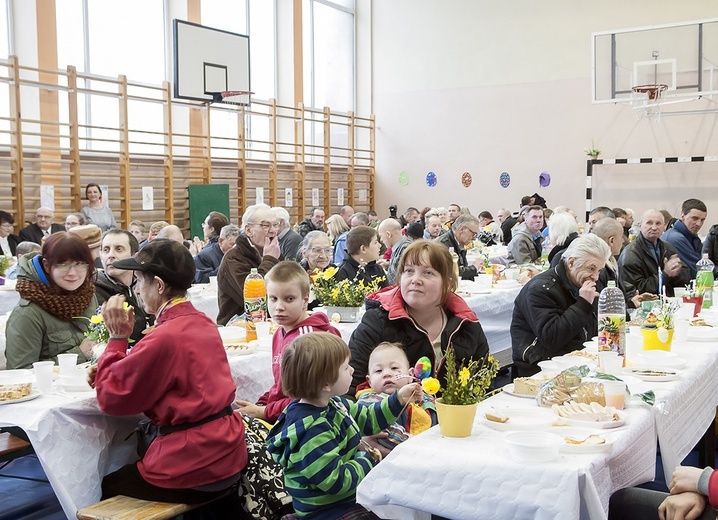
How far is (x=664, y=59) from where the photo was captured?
1301 cm

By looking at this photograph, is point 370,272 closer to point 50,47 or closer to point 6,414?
point 6,414

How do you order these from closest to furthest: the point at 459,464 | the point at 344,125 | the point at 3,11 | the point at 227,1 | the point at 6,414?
the point at 459,464 → the point at 6,414 → the point at 3,11 → the point at 227,1 → the point at 344,125

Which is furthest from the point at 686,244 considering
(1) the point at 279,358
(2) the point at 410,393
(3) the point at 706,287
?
(2) the point at 410,393

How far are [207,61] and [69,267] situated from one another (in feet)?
31.8

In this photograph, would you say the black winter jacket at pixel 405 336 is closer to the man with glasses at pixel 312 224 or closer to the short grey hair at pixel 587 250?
the short grey hair at pixel 587 250

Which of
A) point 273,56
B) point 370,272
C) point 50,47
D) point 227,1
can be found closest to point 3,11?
point 50,47

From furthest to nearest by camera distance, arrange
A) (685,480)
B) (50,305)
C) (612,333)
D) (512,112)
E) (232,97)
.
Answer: (512,112) < (232,97) < (50,305) < (612,333) < (685,480)

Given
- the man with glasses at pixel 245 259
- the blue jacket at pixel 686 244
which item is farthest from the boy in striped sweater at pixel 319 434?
the blue jacket at pixel 686 244

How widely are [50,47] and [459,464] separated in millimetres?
10195

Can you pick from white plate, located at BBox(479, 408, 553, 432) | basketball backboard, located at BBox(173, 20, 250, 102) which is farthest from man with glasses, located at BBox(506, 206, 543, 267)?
basketball backboard, located at BBox(173, 20, 250, 102)

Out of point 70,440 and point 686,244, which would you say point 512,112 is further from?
point 70,440

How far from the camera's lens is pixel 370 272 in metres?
5.58

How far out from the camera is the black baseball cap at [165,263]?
106 inches

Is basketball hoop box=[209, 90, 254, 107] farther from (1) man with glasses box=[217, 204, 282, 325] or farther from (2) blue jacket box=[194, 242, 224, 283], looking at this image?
(1) man with glasses box=[217, 204, 282, 325]
